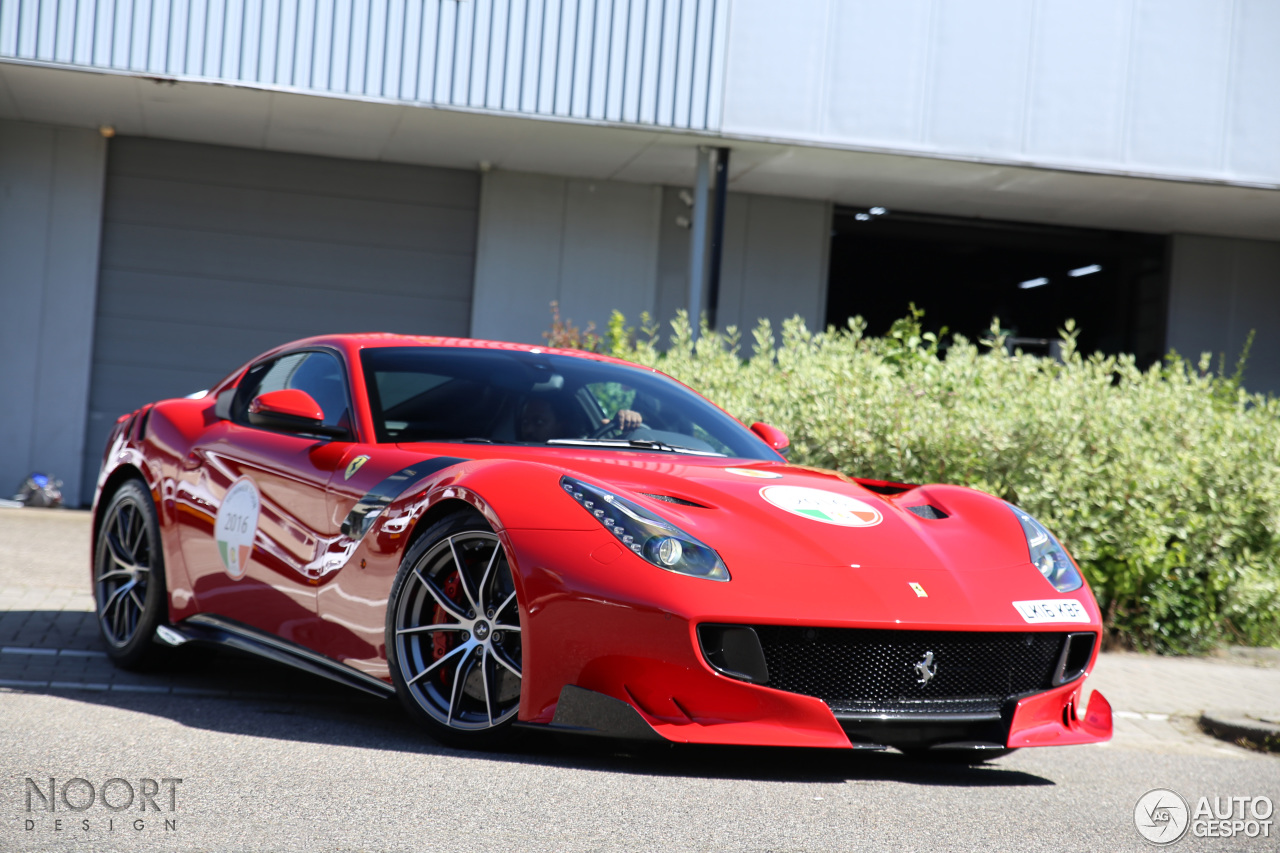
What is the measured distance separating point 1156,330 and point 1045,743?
46.4 feet

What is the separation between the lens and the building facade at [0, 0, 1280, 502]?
11.6m

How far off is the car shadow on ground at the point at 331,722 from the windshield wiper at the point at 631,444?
1.01 meters

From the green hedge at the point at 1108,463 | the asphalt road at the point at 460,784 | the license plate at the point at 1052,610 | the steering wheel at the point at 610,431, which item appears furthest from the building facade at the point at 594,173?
the license plate at the point at 1052,610

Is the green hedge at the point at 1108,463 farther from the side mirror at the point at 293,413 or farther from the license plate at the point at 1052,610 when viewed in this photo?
the side mirror at the point at 293,413

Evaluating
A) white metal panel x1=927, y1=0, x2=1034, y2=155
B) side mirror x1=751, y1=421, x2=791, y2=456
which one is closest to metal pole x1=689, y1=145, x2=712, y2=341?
white metal panel x1=927, y1=0, x2=1034, y2=155

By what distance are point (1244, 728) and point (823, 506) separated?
253cm

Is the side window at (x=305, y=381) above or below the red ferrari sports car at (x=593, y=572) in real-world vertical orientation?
above

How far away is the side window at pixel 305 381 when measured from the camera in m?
4.64

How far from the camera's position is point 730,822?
308 cm

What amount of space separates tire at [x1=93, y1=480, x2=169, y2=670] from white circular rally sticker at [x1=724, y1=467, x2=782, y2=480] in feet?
7.56

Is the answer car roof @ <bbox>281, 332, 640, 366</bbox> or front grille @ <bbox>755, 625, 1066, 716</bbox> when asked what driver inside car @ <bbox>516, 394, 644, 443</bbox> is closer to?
car roof @ <bbox>281, 332, 640, 366</bbox>

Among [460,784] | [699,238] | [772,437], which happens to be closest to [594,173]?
[699,238]

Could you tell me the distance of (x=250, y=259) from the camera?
14.2 m

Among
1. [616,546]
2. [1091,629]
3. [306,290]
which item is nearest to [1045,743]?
[1091,629]
